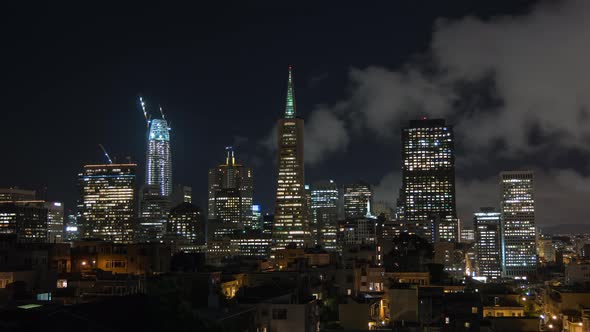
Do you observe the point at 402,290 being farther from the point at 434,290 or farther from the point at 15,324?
the point at 15,324

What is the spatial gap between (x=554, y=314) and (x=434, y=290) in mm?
15915

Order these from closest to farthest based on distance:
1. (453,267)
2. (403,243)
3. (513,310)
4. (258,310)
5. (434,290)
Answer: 1. (258,310)
2. (513,310)
3. (434,290)
4. (403,243)
5. (453,267)

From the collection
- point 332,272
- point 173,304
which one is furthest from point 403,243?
point 173,304

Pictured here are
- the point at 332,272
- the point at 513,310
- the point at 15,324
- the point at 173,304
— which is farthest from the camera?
the point at 332,272

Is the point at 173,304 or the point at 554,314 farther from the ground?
the point at 173,304

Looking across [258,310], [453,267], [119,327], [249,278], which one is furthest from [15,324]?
[453,267]

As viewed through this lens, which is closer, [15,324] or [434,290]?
[15,324]

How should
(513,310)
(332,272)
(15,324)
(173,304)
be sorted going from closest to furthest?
(15,324), (173,304), (513,310), (332,272)

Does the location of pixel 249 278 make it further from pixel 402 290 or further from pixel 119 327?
pixel 119 327

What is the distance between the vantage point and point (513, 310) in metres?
64.5

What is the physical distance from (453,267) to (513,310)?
113m

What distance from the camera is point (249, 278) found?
2960 inches

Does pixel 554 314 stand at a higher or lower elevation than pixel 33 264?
lower

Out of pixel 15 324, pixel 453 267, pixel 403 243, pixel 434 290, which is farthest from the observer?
pixel 453 267
